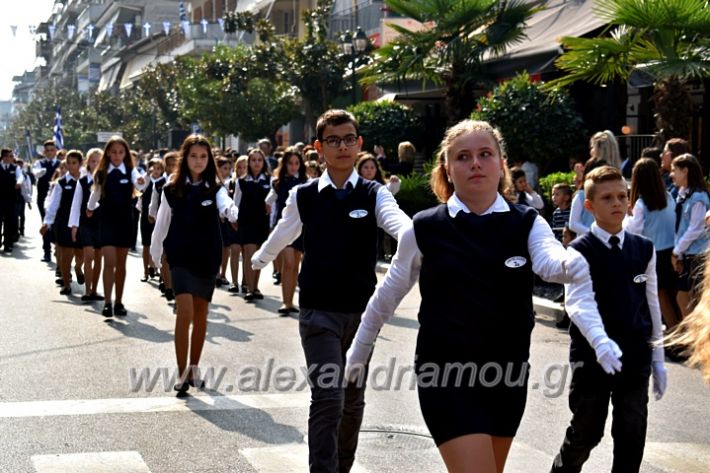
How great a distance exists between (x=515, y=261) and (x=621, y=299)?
139cm

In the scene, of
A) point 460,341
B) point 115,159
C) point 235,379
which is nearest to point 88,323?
point 115,159

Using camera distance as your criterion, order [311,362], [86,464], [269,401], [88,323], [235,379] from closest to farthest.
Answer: [311,362], [86,464], [269,401], [235,379], [88,323]

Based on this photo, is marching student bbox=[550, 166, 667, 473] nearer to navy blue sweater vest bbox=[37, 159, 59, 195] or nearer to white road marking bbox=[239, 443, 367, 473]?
white road marking bbox=[239, 443, 367, 473]

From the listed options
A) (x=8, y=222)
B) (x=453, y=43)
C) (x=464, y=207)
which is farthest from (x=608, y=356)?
(x=8, y=222)

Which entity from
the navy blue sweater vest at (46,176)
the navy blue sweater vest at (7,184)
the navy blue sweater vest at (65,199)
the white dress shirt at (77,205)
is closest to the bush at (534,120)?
the navy blue sweater vest at (65,199)

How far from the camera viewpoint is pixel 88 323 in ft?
42.0

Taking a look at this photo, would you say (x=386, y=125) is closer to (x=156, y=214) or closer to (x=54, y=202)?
(x=54, y=202)

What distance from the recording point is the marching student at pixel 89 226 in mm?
13881

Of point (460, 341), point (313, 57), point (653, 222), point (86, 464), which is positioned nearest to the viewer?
point (460, 341)

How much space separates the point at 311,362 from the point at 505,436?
1.72 m

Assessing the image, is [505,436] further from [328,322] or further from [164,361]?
[164,361]

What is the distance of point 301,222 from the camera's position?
243 inches

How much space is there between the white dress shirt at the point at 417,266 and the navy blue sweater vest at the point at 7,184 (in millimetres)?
20256

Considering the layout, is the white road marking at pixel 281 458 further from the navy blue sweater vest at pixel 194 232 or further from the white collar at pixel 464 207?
the white collar at pixel 464 207
